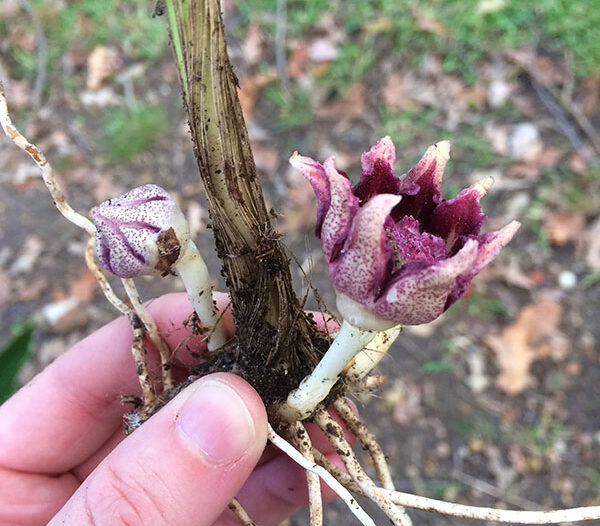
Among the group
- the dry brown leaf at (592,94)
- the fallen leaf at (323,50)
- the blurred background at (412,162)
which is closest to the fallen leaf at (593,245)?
the blurred background at (412,162)

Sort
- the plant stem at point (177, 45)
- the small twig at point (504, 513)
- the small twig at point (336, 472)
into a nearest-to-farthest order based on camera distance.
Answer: the plant stem at point (177, 45)
the small twig at point (504, 513)
the small twig at point (336, 472)

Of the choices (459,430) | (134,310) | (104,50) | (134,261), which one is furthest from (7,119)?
(104,50)

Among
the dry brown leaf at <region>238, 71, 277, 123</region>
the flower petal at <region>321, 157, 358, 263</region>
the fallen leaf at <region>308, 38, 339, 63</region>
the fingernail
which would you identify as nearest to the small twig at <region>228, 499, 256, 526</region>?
the fingernail

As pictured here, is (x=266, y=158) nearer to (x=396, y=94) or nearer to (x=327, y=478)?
(x=396, y=94)

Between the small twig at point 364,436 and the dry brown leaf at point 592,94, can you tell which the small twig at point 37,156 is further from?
the dry brown leaf at point 592,94

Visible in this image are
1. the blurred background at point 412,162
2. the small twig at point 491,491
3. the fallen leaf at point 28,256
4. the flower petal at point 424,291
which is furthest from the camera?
the fallen leaf at point 28,256

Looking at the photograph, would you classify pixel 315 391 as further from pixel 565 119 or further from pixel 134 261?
pixel 565 119
